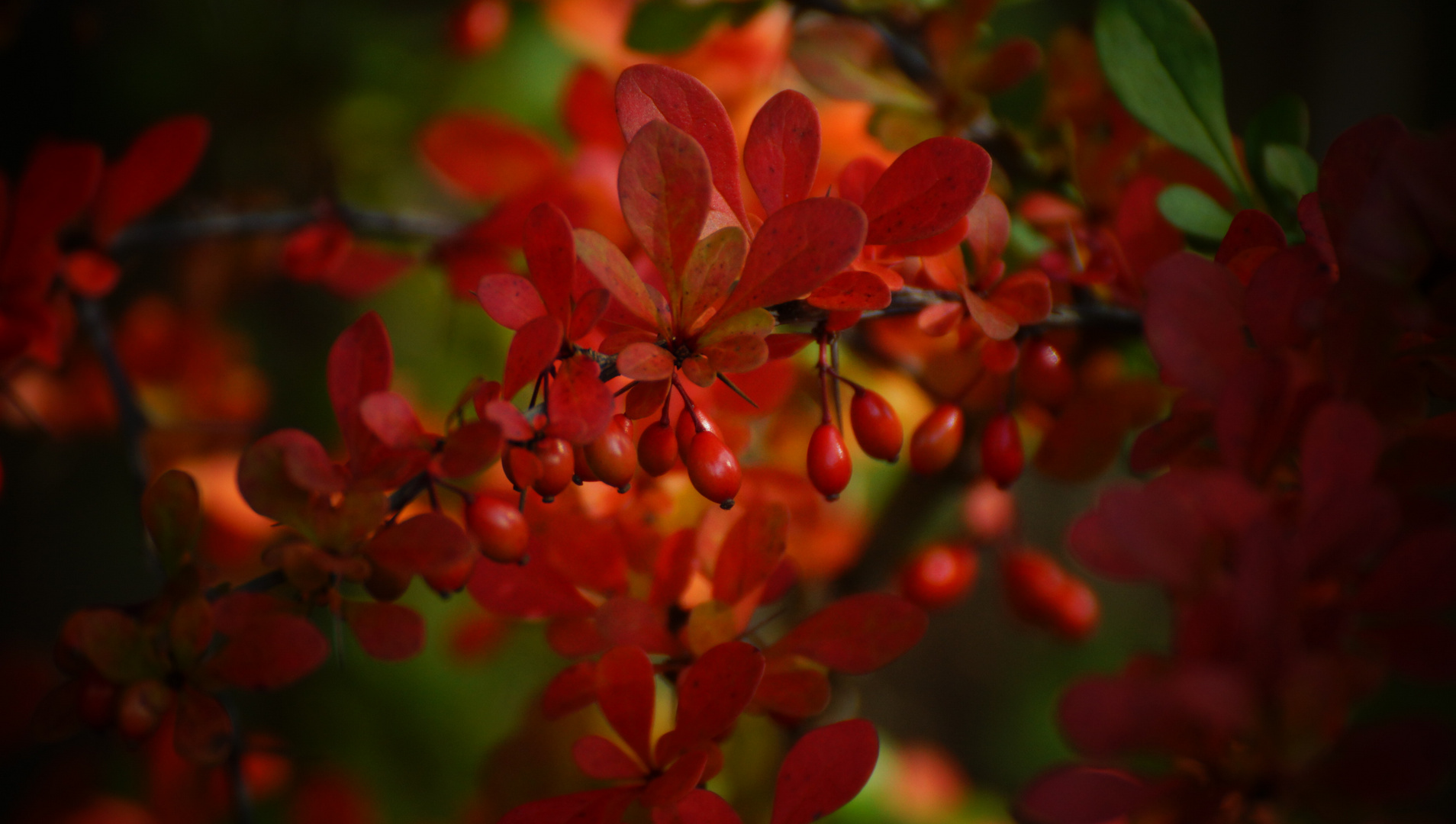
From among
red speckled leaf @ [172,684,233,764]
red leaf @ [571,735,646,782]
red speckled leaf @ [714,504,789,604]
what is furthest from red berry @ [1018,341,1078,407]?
red speckled leaf @ [172,684,233,764]

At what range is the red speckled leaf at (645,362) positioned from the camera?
265 millimetres

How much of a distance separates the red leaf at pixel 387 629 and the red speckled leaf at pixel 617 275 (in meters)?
0.13

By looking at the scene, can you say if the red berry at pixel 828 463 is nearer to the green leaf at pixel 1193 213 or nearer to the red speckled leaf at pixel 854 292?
the red speckled leaf at pixel 854 292

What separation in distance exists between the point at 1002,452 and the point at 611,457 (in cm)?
18

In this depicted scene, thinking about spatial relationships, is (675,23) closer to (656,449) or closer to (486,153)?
(486,153)

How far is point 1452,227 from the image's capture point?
0.23 metres

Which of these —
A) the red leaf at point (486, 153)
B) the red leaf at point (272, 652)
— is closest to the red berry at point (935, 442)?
the red leaf at point (272, 652)

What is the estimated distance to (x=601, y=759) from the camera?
310 mm

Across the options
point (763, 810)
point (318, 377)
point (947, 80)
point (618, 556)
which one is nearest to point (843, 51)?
point (947, 80)

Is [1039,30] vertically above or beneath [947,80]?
beneath

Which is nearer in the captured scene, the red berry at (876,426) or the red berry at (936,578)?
the red berry at (876,426)

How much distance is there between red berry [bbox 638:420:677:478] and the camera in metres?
0.30

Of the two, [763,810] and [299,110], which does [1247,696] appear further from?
[299,110]

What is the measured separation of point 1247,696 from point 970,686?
127cm
